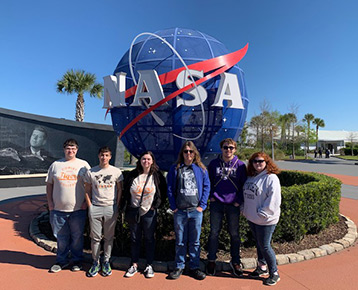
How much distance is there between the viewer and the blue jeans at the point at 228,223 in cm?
345

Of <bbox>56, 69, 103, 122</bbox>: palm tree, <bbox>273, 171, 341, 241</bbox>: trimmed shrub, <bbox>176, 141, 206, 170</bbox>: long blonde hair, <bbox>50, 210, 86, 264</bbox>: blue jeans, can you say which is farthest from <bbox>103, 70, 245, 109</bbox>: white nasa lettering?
<bbox>56, 69, 103, 122</bbox>: palm tree

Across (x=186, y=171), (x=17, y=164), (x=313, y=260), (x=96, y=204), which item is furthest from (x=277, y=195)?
(x=17, y=164)

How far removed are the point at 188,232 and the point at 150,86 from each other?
281cm

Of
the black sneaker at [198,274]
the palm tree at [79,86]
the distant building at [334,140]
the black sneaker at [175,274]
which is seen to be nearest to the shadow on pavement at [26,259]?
the black sneaker at [175,274]

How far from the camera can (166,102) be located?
196 inches

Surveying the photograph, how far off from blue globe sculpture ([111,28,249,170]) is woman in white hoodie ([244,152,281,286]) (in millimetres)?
1985

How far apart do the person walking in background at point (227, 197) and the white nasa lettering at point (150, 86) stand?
1.92 meters

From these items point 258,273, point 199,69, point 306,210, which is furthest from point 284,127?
point 258,273

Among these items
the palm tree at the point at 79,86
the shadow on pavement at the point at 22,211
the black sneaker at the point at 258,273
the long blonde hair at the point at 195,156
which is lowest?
the shadow on pavement at the point at 22,211

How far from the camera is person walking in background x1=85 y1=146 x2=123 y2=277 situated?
3.50 m

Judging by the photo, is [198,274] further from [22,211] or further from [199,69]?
[22,211]

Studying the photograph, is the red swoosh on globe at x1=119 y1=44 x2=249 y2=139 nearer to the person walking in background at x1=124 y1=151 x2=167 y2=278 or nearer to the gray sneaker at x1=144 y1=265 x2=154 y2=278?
the person walking in background at x1=124 y1=151 x2=167 y2=278

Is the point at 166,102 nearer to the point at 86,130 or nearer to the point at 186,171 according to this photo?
the point at 186,171

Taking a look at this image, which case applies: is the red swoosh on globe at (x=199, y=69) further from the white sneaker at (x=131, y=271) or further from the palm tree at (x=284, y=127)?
the palm tree at (x=284, y=127)
